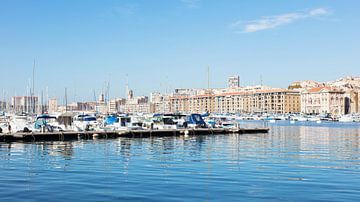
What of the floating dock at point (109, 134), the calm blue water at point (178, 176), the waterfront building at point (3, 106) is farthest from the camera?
the waterfront building at point (3, 106)

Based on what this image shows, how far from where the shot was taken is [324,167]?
30344mm

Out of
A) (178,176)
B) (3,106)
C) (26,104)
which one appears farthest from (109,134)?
(3,106)

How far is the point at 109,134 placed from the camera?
61656 mm

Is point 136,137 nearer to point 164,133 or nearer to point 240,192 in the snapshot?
point 164,133

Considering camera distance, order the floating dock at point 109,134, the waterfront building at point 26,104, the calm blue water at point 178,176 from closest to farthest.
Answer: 1. the calm blue water at point 178,176
2. the floating dock at point 109,134
3. the waterfront building at point 26,104

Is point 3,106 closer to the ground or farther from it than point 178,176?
farther from it

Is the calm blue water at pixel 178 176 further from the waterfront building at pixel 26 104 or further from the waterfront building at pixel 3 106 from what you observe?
the waterfront building at pixel 3 106

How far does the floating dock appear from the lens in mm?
53059

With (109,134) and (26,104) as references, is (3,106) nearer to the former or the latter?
(26,104)

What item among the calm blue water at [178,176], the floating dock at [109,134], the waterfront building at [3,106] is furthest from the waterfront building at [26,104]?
the calm blue water at [178,176]

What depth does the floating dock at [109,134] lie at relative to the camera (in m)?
53.1

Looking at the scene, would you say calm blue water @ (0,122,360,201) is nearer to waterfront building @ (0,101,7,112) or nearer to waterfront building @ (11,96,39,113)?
waterfront building @ (11,96,39,113)

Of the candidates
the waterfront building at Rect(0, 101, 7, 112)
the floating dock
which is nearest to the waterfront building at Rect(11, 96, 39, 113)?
the waterfront building at Rect(0, 101, 7, 112)

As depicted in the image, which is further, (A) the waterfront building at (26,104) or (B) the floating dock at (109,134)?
(A) the waterfront building at (26,104)
